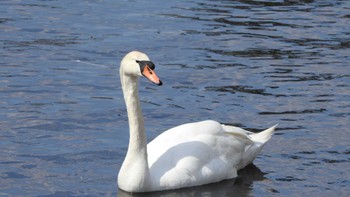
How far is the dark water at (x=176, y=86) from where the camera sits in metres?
11.6

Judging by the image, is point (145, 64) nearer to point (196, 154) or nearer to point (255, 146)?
point (196, 154)

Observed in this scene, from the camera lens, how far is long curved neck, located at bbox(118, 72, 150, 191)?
10.9 meters

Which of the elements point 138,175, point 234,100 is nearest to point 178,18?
point 234,100

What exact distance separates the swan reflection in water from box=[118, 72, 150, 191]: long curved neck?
130 mm

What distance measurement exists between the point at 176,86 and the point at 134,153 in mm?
4403

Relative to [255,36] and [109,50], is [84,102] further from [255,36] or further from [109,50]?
[255,36]

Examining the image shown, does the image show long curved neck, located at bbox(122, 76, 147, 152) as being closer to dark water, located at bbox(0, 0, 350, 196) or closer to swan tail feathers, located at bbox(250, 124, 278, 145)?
dark water, located at bbox(0, 0, 350, 196)

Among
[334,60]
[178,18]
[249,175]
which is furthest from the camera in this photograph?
[178,18]

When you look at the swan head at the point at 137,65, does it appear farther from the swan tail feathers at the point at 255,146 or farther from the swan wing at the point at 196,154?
the swan tail feathers at the point at 255,146

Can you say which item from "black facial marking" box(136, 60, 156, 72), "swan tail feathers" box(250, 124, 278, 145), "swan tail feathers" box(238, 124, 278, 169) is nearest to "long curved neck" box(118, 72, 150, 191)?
"black facial marking" box(136, 60, 156, 72)

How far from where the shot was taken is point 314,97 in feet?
48.2

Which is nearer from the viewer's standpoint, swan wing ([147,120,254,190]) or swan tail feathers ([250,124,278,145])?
swan wing ([147,120,254,190])

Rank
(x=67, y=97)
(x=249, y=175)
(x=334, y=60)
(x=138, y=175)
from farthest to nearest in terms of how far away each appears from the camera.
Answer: (x=334, y=60)
(x=67, y=97)
(x=249, y=175)
(x=138, y=175)

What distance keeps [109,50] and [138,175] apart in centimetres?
680
